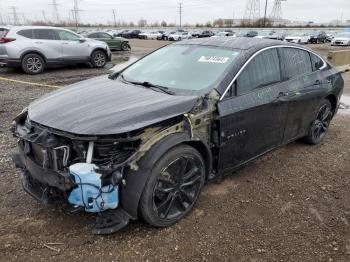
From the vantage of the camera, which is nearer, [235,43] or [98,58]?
[235,43]

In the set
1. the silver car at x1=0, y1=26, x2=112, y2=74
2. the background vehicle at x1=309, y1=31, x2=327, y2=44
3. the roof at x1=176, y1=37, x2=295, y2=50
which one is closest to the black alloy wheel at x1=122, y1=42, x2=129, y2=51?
the silver car at x1=0, y1=26, x2=112, y2=74

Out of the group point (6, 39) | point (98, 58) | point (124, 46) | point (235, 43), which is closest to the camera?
point (235, 43)

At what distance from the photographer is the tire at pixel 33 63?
11531mm

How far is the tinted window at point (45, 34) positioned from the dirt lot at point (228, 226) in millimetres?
8470

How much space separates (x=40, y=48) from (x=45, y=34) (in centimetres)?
66

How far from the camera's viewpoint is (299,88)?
14.5ft

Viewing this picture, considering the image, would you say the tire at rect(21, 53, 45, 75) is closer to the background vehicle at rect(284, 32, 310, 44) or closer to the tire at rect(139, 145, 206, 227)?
the tire at rect(139, 145, 206, 227)

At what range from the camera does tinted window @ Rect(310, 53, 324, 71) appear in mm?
4973

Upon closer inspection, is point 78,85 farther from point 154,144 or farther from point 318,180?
point 318,180

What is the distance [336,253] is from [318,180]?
4.73ft

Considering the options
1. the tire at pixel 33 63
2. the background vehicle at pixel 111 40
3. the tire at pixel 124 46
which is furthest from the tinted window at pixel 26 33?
the tire at pixel 124 46

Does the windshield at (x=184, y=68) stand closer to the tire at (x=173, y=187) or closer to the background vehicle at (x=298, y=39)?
the tire at (x=173, y=187)

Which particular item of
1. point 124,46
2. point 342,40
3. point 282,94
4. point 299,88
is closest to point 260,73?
point 282,94

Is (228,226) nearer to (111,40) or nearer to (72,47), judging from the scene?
(72,47)
